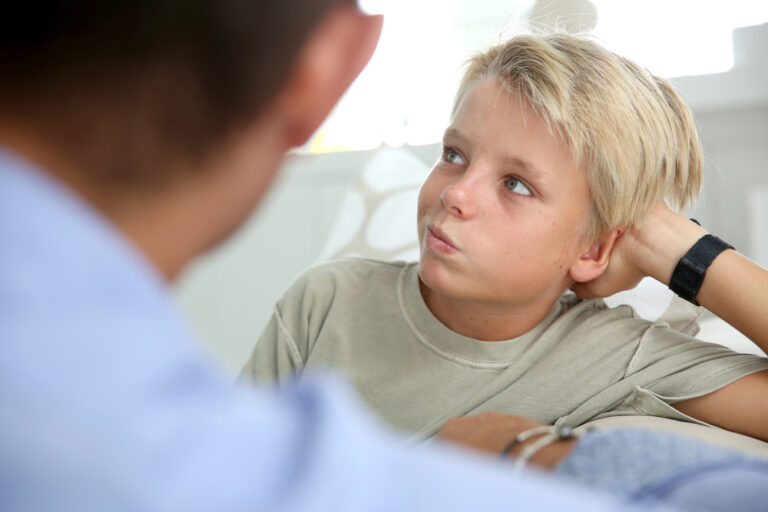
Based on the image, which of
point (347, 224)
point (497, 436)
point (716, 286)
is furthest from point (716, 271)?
point (347, 224)

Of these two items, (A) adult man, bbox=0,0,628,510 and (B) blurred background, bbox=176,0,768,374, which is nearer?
(A) adult man, bbox=0,0,628,510

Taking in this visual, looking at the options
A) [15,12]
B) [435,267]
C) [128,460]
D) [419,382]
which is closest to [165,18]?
[15,12]

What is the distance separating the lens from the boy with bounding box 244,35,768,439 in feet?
3.38

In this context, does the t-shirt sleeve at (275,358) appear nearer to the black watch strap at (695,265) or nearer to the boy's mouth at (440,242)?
the boy's mouth at (440,242)

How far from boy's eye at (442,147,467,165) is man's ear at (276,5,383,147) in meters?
0.69

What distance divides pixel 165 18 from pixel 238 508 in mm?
214

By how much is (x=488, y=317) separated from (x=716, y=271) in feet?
1.10

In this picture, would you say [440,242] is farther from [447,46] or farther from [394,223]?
[447,46]

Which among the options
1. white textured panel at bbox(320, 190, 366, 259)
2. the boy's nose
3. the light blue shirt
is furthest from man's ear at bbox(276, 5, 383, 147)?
white textured panel at bbox(320, 190, 366, 259)

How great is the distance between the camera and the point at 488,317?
1.15 meters

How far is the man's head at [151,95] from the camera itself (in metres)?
0.33

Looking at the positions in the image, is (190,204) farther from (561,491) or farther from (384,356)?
(384,356)

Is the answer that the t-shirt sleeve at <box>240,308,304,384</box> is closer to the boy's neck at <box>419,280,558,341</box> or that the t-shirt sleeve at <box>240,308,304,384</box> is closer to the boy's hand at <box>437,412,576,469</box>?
the boy's neck at <box>419,280,558,341</box>

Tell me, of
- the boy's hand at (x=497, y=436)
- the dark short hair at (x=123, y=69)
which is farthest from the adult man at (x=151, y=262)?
the boy's hand at (x=497, y=436)
